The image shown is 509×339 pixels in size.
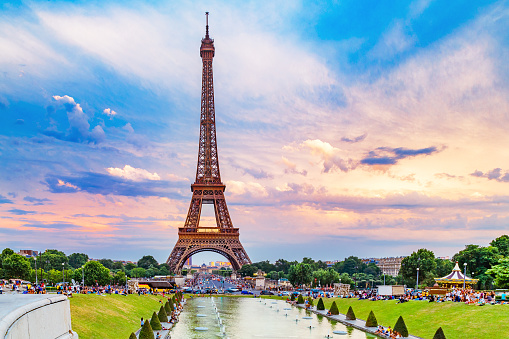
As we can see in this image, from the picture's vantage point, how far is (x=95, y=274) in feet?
279

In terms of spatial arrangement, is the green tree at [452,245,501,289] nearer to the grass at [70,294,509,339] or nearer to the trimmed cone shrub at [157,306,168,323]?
the grass at [70,294,509,339]

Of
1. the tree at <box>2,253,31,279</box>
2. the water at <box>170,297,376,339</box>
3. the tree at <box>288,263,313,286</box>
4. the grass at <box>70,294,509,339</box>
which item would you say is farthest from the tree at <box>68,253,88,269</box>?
the grass at <box>70,294,509,339</box>

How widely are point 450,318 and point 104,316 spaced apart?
2905 centimetres

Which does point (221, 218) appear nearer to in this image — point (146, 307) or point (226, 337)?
point (146, 307)

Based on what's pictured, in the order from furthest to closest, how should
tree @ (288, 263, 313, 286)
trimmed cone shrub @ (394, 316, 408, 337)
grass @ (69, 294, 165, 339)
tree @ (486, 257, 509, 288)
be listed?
1. tree @ (288, 263, 313, 286)
2. tree @ (486, 257, 509, 288)
3. trimmed cone shrub @ (394, 316, 408, 337)
4. grass @ (69, 294, 165, 339)

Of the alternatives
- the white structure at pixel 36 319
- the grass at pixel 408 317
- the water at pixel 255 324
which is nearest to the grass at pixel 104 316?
the grass at pixel 408 317

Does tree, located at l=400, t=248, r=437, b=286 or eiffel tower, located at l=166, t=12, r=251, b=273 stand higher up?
eiffel tower, located at l=166, t=12, r=251, b=273

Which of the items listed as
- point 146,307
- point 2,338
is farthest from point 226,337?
point 2,338

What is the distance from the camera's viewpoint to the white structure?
9.23 meters

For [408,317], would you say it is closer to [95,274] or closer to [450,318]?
[450,318]

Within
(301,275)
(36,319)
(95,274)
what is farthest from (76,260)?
(36,319)

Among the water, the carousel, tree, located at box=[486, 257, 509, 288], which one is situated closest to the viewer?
the water

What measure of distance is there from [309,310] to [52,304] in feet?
167

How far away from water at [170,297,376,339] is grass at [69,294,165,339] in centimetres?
437
